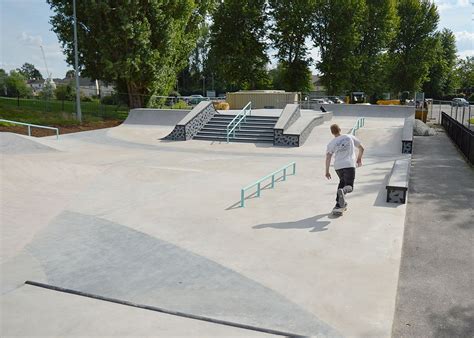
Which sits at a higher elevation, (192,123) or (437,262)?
(192,123)

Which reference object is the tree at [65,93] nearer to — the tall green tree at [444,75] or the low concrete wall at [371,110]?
the low concrete wall at [371,110]

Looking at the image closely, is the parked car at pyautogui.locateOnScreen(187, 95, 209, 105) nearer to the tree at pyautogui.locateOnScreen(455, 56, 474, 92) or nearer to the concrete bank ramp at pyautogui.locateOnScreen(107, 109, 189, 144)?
the concrete bank ramp at pyautogui.locateOnScreen(107, 109, 189, 144)

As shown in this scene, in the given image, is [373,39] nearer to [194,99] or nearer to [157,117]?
[194,99]

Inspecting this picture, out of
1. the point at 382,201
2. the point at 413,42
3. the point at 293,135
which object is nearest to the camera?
the point at 382,201

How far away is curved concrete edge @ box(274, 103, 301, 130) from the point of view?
1777cm

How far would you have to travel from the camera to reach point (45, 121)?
21.8 meters

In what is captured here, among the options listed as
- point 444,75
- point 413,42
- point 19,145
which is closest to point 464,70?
point 444,75

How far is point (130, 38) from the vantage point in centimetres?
2444

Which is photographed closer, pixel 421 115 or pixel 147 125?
pixel 147 125

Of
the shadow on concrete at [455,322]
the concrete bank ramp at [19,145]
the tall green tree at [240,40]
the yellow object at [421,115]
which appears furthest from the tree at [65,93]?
the shadow on concrete at [455,322]

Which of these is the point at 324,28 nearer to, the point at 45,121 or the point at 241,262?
the point at 45,121

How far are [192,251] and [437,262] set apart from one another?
3558 millimetres

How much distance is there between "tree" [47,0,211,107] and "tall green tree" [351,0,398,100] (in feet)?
86.1

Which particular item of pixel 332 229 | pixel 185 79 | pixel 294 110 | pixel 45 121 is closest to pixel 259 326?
pixel 332 229
